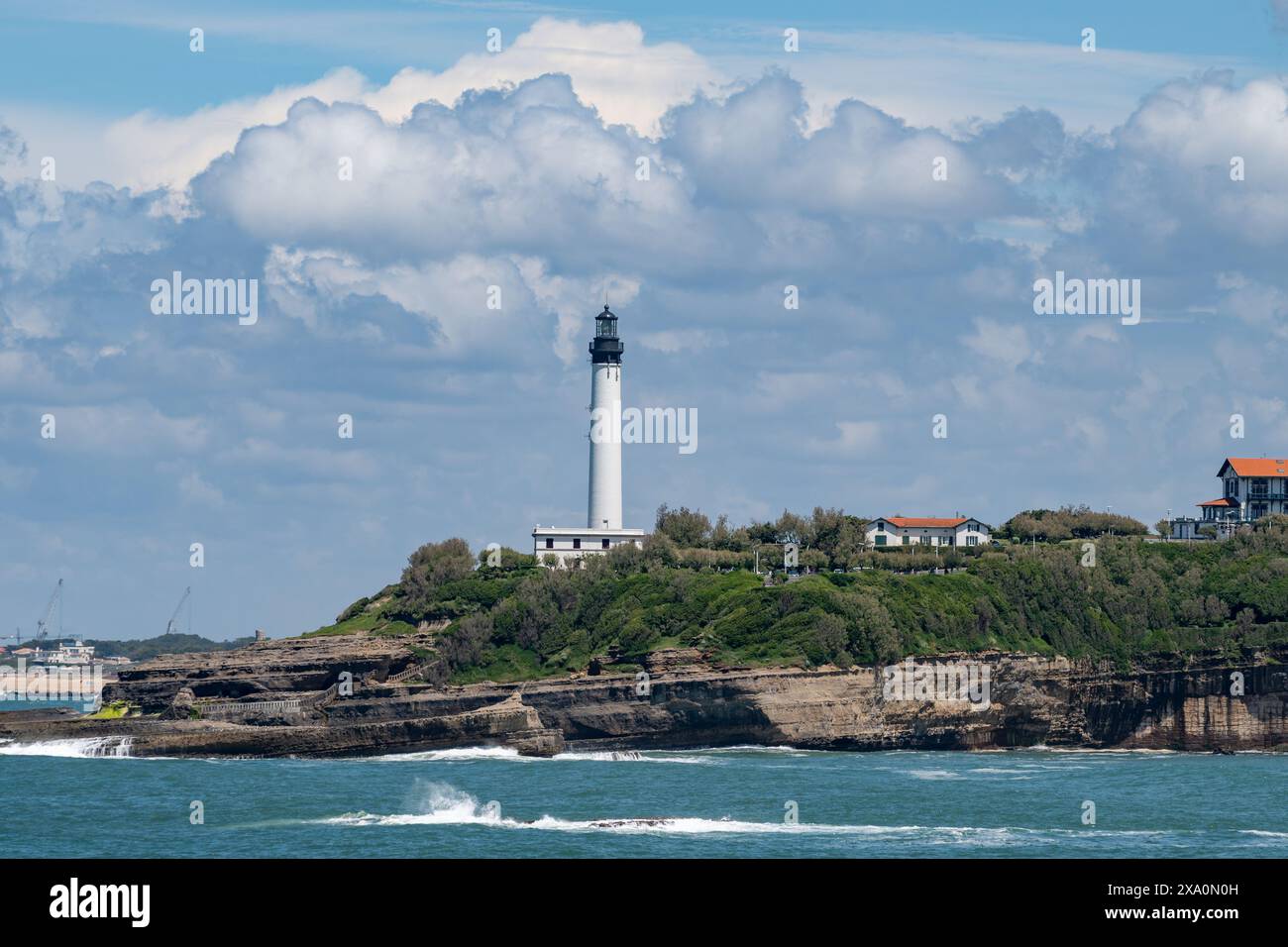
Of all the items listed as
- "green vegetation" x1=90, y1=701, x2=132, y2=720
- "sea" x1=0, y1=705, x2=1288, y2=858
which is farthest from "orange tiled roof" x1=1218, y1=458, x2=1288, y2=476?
"green vegetation" x1=90, y1=701, x2=132, y2=720

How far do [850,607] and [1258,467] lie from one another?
52.1 m

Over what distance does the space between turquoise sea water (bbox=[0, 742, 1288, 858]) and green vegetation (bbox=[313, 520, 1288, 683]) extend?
11.2 metres

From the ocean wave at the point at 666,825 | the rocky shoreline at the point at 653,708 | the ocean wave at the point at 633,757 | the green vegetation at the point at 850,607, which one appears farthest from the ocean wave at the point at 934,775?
the ocean wave at the point at 666,825

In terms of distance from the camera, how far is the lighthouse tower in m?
128

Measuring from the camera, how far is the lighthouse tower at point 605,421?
127938mm

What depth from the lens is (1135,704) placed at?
352 feet

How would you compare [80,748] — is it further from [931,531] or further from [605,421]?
[931,531]

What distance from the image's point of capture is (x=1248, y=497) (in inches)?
5468

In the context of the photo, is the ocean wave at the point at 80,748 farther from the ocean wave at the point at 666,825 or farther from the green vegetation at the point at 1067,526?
the green vegetation at the point at 1067,526


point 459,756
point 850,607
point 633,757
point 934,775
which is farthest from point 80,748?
point 934,775

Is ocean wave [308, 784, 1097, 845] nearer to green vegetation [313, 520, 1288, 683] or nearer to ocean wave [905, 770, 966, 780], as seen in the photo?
ocean wave [905, 770, 966, 780]
